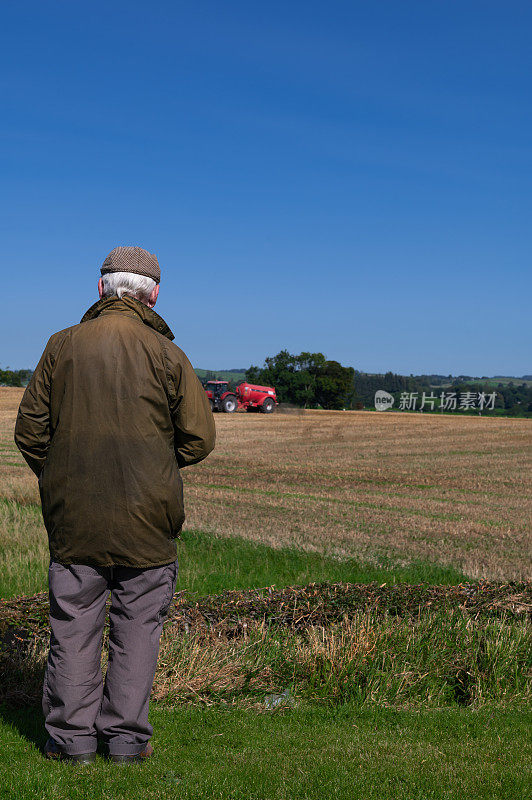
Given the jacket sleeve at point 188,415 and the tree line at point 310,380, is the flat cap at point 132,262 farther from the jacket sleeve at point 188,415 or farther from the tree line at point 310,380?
the tree line at point 310,380

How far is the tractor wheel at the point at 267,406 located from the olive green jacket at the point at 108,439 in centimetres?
4400

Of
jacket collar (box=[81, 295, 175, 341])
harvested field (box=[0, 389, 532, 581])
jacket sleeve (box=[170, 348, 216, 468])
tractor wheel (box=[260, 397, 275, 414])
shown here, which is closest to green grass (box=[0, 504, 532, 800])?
jacket sleeve (box=[170, 348, 216, 468])

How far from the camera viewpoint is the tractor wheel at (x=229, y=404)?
45.0 metres

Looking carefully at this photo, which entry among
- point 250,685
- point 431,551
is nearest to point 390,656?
point 250,685

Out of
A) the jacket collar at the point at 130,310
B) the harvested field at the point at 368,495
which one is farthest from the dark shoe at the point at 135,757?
the harvested field at the point at 368,495

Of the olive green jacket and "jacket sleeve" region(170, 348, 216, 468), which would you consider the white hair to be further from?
"jacket sleeve" region(170, 348, 216, 468)

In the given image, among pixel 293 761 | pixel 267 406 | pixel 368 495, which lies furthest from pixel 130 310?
pixel 267 406

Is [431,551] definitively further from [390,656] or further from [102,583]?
[102,583]

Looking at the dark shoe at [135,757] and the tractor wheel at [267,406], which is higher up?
the tractor wheel at [267,406]

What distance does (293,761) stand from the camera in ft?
11.4

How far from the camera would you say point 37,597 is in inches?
223

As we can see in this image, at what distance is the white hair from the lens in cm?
359

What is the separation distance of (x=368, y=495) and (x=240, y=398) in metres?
30.8

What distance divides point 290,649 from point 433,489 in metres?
13.4
